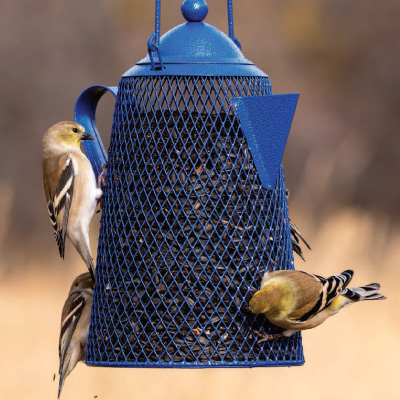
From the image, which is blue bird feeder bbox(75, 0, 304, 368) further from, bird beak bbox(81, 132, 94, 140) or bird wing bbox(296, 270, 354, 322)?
bird beak bbox(81, 132, 94, 140)

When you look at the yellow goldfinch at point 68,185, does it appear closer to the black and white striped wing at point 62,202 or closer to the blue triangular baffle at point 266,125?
the black and white striped wing at point 62,202

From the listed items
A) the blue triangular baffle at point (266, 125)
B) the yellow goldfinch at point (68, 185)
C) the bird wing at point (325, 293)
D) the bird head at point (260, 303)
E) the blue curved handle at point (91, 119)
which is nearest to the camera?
the bird head at point (260, 303)

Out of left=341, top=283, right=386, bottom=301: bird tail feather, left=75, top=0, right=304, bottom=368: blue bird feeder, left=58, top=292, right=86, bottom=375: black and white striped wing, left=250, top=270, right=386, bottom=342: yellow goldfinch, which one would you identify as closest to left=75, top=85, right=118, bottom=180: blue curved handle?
left=75, top=0, right=304, bottom=368: blue bird feeder

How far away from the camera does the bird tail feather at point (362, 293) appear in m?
9.44

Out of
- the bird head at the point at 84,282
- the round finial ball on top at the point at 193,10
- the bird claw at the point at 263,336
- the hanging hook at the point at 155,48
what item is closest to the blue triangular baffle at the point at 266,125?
the hanging hook at the point at 155,48

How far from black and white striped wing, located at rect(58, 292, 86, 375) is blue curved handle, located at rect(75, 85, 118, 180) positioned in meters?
0.90

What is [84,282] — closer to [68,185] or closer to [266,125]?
[68,185]

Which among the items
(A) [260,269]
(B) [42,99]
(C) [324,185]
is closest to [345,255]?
(C) [324,185]

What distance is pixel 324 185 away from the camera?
13.8 metres

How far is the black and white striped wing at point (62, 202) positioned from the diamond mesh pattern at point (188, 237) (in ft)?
3.55

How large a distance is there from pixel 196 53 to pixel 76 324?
235cm

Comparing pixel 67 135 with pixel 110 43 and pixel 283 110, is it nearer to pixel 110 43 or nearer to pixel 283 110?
pixel 283 110

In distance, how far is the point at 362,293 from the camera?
9.65m

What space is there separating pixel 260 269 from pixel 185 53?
1.39m
